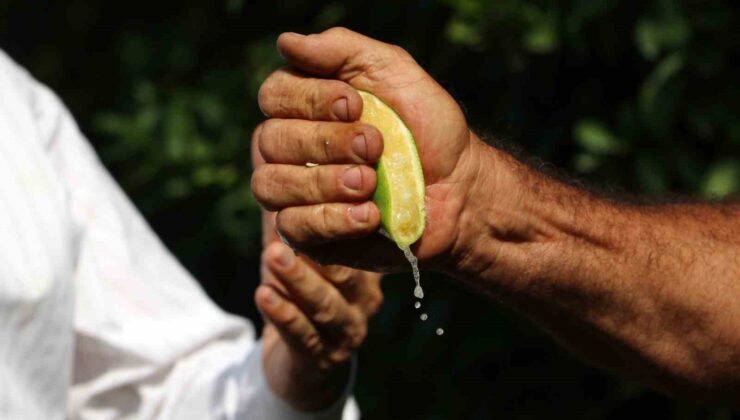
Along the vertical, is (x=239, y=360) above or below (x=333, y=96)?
below

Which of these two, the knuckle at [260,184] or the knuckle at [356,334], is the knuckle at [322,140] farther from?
the knuckle at [356,334]

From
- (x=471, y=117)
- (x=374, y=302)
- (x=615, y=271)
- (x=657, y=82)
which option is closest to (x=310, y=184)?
(x=615, y=271)

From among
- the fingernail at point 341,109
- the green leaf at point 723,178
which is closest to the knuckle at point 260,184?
the fingernail at point 341,109

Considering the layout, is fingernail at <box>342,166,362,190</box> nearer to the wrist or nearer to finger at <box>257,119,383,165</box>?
finger at <box>257,119,383,165</box>

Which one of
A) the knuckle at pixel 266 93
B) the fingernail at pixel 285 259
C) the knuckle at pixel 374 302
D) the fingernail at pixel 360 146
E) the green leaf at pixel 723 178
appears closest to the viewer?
the fingernail at pixel 360 146

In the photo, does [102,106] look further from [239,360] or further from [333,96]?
[333,96]

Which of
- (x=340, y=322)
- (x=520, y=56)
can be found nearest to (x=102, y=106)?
(x=520, y=56)

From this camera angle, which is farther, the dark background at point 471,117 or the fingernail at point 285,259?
the dark background at point 471,117

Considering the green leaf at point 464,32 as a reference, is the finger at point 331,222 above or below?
above
